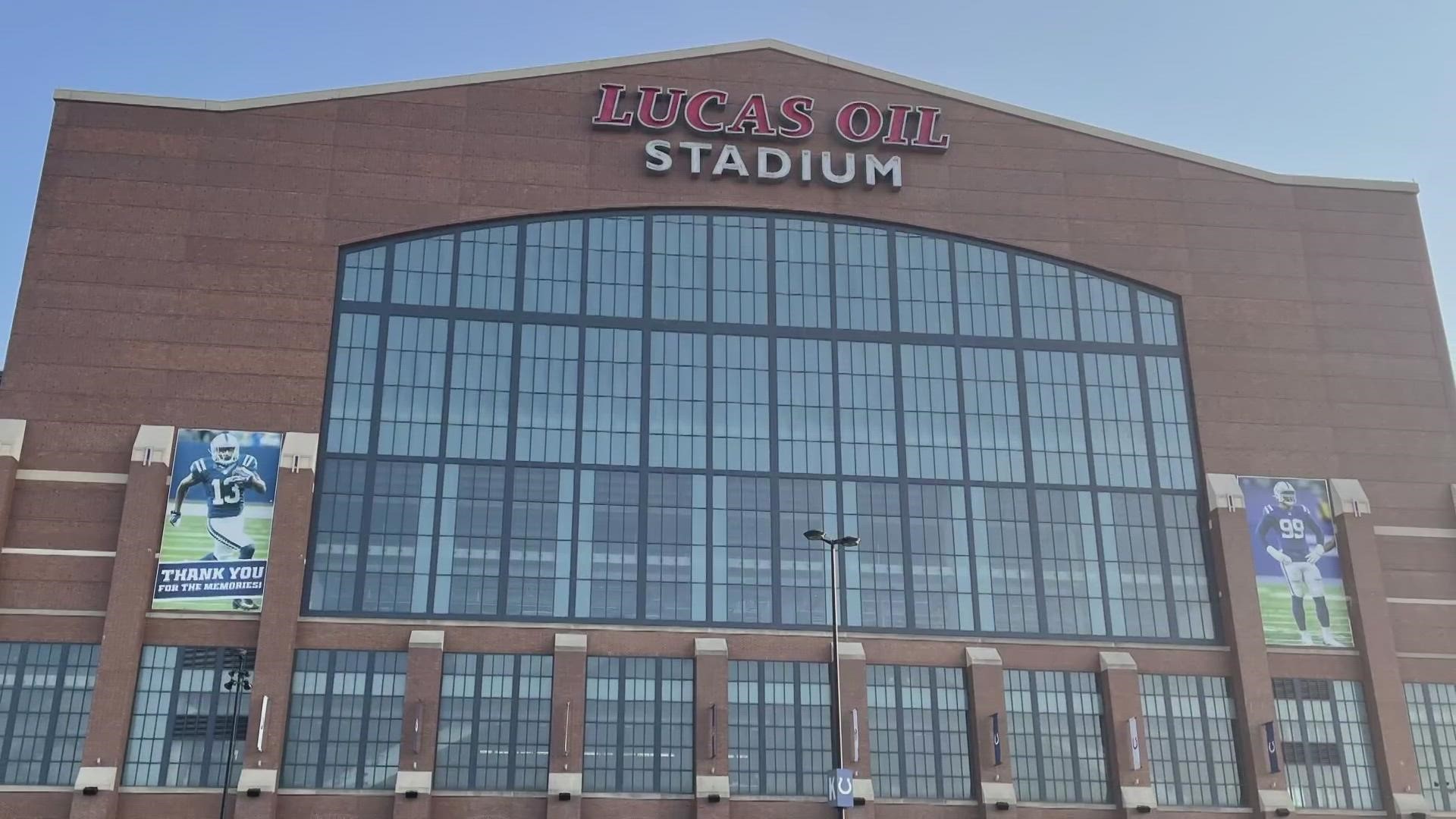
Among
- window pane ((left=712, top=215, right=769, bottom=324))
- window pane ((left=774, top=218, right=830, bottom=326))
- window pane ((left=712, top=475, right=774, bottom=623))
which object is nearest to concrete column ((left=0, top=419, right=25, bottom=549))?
window pane ((left=712, top=475, right=774, bottom=623))

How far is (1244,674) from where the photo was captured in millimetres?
59906

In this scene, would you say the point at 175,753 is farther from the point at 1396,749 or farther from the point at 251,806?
the point at 1396,749

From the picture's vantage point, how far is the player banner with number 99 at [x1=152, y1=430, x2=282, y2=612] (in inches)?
2205

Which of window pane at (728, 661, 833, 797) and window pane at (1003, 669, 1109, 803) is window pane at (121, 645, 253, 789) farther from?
window pane at (1003, 669, 1109, 803)

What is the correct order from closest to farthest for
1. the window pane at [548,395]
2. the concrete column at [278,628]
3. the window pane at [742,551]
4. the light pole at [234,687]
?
the light pole at [234,687] → the concrete column at [278,628] → the window pane at [742,551] → the window pane at [548,395]

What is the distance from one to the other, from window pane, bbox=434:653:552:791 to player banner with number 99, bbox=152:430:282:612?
8.96 metres

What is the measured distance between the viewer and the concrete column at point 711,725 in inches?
2178

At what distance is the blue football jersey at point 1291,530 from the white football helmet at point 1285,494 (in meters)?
0.26

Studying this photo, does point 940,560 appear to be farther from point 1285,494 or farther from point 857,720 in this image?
point 1285,494

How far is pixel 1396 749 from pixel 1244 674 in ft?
23.0

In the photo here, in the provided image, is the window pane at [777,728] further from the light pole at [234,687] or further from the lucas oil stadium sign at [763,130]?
the lucas oil stadium sign at [763,130]

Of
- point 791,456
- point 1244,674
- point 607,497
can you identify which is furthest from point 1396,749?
point 607,497

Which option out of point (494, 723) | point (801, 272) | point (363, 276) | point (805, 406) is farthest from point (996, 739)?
point (363, 276)

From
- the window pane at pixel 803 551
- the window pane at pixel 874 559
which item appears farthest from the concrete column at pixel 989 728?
the window pane at pixel 803 551
